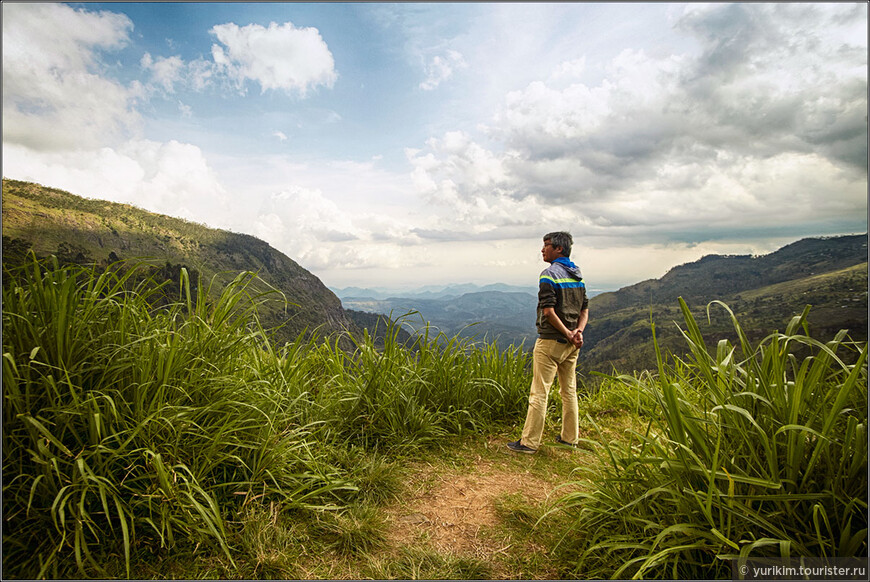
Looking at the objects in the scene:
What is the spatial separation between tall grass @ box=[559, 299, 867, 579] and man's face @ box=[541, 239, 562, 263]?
6.05 feet

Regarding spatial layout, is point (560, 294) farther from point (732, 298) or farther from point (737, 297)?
point (732, 298)

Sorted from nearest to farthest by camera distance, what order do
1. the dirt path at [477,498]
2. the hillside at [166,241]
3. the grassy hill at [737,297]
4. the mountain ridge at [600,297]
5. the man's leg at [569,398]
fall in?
the dirt path at [477,498]
the man's leg at [569,398]
the mountain ridge at [600,297]
the hillside at [166,241]
the grassy hill at [737,297]

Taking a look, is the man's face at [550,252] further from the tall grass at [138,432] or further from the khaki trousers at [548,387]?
the tall grass at [138,432]

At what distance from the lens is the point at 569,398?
4016 mm

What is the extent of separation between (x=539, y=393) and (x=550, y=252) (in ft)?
4.61

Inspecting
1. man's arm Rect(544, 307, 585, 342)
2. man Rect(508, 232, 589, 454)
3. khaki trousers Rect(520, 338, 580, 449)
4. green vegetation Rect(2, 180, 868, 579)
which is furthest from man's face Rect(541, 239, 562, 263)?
green vegetation Rect(2, 180, 868, 579)

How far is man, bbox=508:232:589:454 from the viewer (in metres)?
3.79

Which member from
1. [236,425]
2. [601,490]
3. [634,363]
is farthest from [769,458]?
[634,363]

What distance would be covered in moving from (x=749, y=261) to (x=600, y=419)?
196 meters

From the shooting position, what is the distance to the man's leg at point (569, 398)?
398 cm

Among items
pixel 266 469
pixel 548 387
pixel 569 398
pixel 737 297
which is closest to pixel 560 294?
pixel 548 387

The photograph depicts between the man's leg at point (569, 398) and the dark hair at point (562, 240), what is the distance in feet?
3.28

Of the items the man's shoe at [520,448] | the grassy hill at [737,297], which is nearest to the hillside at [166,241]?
the man's shoe at [520,448]

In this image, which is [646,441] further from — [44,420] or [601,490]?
[44,420]
